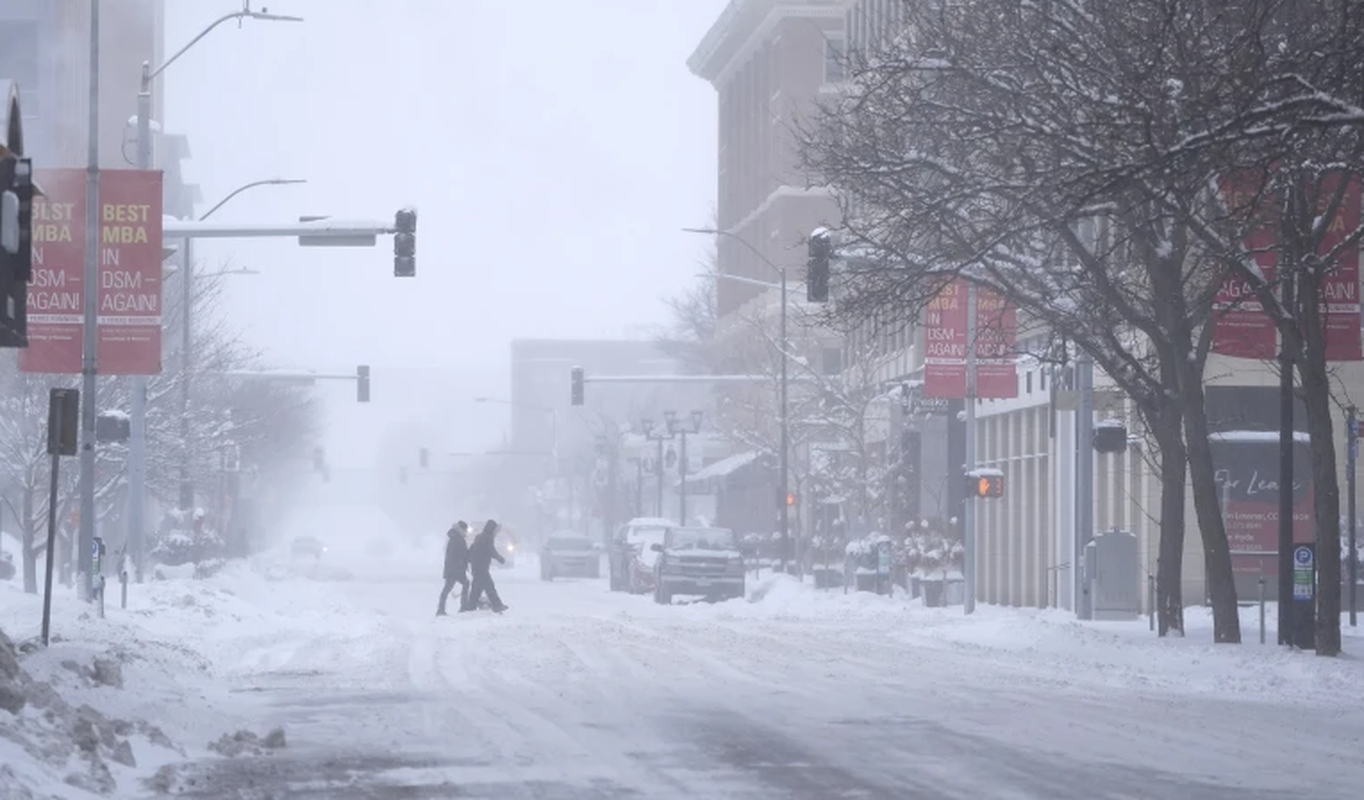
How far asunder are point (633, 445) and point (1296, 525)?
8410cm

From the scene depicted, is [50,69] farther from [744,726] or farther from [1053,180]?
[744,726]

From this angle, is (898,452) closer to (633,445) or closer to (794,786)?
(794,786)

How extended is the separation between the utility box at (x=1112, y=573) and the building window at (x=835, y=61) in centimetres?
845

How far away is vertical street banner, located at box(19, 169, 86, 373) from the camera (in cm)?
2695

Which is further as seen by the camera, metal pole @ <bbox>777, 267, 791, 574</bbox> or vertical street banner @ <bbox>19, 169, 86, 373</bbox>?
metal pole @ <bbox>777, 267, 791, 574</bbox>

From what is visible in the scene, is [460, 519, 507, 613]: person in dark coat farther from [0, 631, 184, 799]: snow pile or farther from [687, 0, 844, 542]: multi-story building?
[687, 0, 844, 542]: multi-story building

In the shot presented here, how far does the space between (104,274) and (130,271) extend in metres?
0.35

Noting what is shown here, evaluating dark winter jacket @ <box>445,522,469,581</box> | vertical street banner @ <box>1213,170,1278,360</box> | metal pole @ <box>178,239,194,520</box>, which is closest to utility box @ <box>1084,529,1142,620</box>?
vertical street banner @ <box>1213,170,1278,360</box>

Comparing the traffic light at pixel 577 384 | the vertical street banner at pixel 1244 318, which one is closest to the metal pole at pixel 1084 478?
the vertical street banner at pixel 1244 318

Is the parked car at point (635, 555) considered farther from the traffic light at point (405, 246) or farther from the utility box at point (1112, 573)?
the traffic light at point (405, 246)

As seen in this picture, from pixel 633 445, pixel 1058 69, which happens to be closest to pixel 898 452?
pixel 1058 69

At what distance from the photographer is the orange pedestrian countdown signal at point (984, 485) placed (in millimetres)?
37688

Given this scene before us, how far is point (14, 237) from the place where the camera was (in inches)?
592

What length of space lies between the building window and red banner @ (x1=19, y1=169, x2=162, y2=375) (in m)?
8.92
